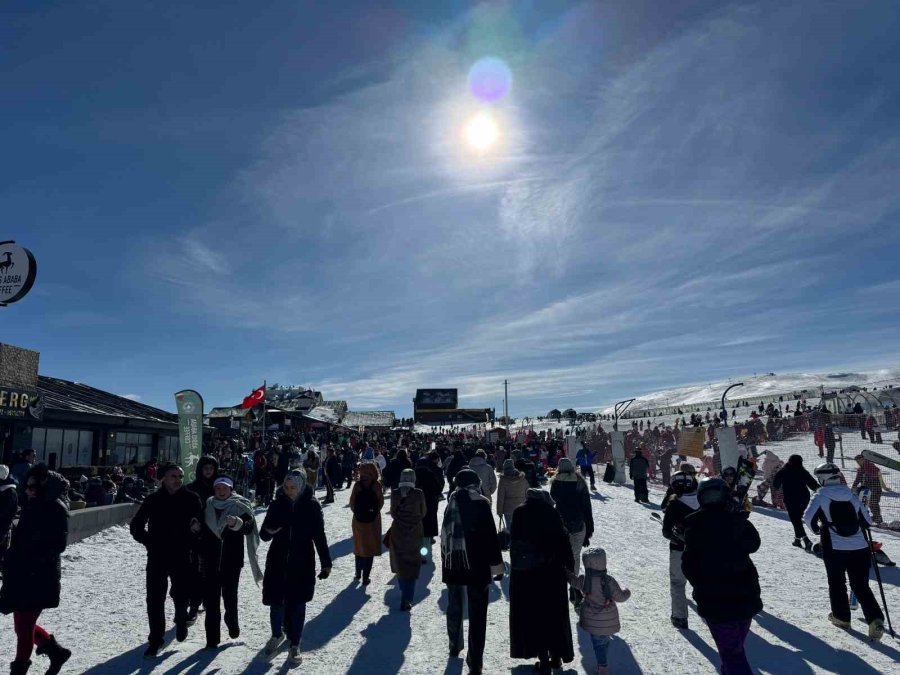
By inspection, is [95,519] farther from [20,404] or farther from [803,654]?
[803,654]

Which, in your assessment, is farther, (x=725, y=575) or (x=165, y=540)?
(x=165, y=540)

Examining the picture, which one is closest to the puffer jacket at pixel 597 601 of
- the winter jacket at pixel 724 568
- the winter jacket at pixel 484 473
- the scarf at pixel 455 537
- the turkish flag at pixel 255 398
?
the winter jacket at pixel 724 568

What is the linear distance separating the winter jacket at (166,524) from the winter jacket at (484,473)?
546 cm

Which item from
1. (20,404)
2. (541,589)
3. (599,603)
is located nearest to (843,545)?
(599,603)

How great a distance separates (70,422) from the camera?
1884 centimetres

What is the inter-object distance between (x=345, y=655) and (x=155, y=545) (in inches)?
78.5

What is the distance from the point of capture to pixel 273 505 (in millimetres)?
5258

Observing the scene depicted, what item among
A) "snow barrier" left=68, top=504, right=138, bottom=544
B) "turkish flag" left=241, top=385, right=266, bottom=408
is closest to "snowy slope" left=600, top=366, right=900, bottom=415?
"turkish flag" left=241, top=385, right=266, bottom=408

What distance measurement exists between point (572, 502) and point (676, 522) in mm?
1324

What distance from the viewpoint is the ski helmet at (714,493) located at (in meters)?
4.10

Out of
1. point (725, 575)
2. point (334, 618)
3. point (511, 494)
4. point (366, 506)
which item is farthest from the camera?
point (511, 494)

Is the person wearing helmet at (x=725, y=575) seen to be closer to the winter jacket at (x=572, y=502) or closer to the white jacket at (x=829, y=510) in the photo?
the white jacket at (x=829, y=510)

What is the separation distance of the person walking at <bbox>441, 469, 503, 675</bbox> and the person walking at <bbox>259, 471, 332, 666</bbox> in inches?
45.7

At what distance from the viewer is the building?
1566 centimetres
